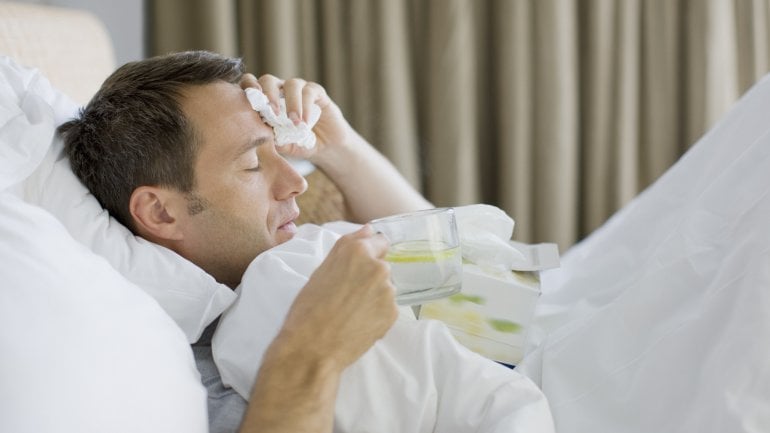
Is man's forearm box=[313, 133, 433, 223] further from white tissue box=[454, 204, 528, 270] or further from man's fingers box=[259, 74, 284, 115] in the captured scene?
white tissue box=[454, 204, 528, 270]

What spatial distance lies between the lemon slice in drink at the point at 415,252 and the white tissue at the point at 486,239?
0.31 metres

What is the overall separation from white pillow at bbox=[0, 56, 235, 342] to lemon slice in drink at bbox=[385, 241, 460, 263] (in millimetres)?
301

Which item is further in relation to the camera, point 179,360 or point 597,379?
point 597,379

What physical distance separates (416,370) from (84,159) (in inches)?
26.8

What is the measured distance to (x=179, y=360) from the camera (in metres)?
1.05

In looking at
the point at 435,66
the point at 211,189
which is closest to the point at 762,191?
the point at 211,189

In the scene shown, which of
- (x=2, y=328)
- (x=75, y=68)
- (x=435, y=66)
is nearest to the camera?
(x=2, y=328)

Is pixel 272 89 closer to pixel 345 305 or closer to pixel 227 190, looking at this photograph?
pixel 227 190

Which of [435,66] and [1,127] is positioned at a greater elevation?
[1,127]

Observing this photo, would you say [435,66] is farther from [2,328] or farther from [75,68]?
[2,328]

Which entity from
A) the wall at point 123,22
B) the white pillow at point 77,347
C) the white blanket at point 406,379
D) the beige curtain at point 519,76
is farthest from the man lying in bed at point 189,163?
the beige curtain at point 519,76

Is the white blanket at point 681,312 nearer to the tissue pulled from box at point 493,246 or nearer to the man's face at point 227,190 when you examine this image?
the tissue pulled from box at point 493,246

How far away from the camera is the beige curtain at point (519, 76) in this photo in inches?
111

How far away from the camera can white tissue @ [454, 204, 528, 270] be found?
58.6 inches
